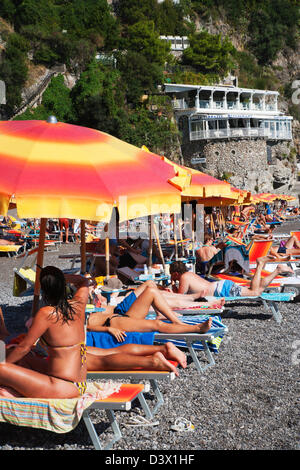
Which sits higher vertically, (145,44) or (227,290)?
(145,44)

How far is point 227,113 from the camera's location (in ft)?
165

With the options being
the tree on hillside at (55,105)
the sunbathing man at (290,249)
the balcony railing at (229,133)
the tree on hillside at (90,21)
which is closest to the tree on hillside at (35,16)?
the tree on hillside at (90,21)

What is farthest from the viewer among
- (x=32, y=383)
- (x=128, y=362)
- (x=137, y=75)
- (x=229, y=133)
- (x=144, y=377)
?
(x=229, y=133)

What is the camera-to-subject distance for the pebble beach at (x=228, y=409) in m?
3.41

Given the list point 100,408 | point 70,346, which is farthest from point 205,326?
point 100,408

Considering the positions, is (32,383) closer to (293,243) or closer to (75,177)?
(75,177)

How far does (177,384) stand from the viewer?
4535mm

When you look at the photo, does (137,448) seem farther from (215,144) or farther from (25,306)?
(215,144)

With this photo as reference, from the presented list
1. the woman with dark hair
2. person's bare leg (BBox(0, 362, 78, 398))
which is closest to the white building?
the woman with dark hair

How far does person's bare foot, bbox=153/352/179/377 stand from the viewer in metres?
3.71

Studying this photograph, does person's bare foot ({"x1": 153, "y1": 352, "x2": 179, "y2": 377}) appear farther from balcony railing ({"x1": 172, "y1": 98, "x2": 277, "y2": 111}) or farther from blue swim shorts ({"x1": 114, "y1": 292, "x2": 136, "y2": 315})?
balcony railing ({"x1": 172, "y1": 98, "x2": 277, "y2": 111})

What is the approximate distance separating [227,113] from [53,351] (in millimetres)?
48885

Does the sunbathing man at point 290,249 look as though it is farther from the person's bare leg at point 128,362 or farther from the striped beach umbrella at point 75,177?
the person's bare leg at point 128,362

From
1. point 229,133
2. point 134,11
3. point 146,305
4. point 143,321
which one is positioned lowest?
point 143,321
